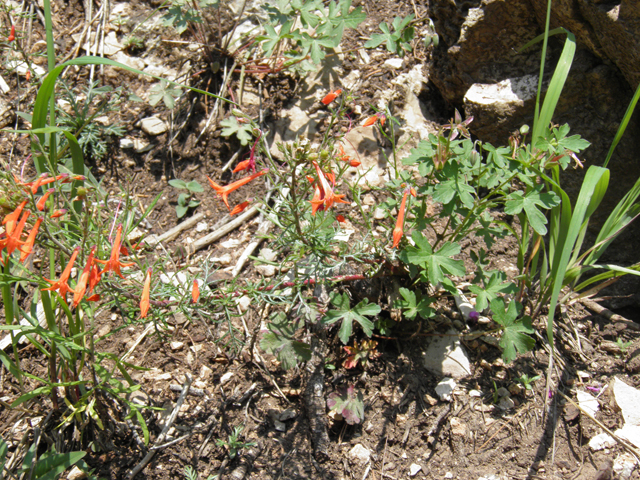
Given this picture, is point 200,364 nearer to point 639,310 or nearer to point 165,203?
point 165,203

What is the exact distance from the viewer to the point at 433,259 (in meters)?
1.82

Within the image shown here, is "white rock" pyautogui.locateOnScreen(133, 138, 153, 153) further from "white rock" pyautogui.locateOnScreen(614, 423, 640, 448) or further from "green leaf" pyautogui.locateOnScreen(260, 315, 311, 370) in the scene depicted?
"white rock" pyautogui.locateOnScreen(614, 423, 640, 448)

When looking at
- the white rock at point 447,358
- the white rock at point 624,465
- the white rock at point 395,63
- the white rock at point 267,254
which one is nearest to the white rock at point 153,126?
the white rock at point 267,254

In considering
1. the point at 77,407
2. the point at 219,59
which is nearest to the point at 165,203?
the point at 219,59

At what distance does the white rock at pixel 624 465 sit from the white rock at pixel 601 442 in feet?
0.20

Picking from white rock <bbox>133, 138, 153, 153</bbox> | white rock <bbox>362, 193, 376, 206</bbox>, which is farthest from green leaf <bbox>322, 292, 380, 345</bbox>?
white rock <bbox>133, 138, 153, 153</bbox>

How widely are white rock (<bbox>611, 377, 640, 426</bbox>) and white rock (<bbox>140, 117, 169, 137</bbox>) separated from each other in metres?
3.00

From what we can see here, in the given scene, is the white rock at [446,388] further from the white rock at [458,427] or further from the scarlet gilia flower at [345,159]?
the scarlet gilia flower at [345,159]

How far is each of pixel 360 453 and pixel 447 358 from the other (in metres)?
0.63

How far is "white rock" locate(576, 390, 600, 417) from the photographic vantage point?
2.03m

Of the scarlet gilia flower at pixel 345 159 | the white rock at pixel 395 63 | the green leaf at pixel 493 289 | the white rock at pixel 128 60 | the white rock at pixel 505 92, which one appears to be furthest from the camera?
the white rock at pixel 128 60

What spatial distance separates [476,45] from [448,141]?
122 cm

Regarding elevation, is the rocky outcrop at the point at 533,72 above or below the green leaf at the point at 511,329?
above

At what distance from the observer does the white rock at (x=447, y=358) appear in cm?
216
